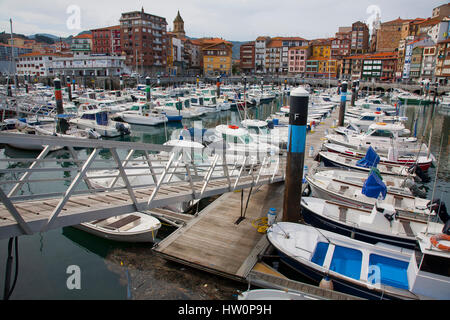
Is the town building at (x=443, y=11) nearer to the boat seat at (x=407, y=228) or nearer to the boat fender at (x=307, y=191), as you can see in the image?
the boat fender at (x=307, y=191)

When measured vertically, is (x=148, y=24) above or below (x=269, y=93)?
above

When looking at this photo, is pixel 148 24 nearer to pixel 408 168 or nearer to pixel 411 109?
pixel 411 109

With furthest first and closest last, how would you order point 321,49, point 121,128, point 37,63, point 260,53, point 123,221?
point 260,53 → point 321,49 → point 37,63 → point 121,128 → point 123,221

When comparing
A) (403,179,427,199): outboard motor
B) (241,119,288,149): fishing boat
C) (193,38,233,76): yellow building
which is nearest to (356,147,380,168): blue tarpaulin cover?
(403,179,427,199): outboard motor

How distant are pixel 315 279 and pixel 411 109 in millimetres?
60918

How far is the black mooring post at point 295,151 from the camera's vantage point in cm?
1002

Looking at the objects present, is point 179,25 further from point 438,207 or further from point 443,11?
point 438,207

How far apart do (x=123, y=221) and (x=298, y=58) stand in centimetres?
11233

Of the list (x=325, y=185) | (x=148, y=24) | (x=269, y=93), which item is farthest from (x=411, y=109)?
(x=148, y=24)

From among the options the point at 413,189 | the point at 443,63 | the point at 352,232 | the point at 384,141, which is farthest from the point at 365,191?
the point at 443,63

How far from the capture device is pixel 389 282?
8.29 meters

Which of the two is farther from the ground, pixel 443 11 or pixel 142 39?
pixel 443 11

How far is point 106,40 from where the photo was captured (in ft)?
321
